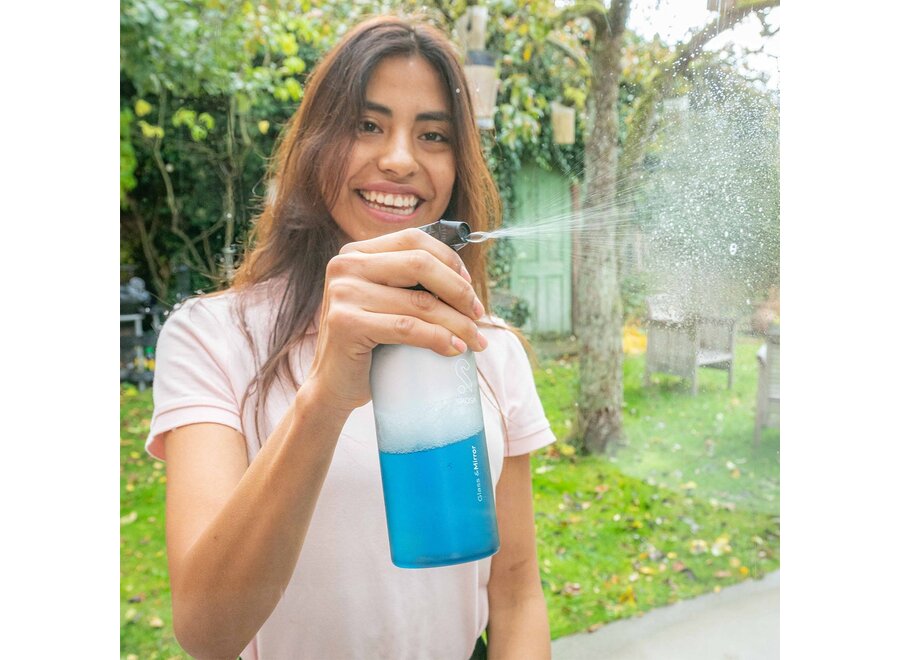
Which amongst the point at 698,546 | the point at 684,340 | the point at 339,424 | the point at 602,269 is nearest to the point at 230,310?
the point at 339,424

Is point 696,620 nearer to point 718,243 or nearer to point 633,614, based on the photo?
point 633,614

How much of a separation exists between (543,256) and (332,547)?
54cm

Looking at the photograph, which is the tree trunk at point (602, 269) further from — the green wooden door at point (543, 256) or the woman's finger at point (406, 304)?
the woman's finger at point (406, 304)

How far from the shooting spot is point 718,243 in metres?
1.11

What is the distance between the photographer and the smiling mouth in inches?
39.9

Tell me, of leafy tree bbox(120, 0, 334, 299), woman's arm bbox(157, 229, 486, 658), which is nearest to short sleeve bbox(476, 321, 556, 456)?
woman's arm bbox(157, 229, 486, 658)

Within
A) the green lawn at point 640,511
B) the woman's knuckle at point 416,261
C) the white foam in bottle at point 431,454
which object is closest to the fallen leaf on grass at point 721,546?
the green lawn at point 640,511

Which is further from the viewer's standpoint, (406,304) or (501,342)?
(501,342)

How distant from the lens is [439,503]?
787 mm

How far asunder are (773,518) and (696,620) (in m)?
0.21

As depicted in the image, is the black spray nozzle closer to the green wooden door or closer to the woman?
the woman

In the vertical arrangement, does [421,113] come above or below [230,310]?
above

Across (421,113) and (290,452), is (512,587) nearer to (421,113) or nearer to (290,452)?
(290,452)

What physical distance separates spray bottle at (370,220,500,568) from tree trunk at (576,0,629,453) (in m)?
0.40
